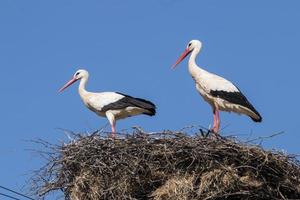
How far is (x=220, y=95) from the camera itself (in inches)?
516

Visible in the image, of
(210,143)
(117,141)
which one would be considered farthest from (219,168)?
(117,141)

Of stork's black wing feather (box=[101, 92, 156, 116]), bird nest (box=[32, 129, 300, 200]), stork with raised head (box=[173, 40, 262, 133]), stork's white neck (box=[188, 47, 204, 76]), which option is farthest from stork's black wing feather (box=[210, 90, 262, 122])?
bird nest (box=[32, 129, 300, 200])

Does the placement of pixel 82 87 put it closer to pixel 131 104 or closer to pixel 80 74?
pixel 80 74

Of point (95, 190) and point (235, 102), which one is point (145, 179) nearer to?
point (95, 190)

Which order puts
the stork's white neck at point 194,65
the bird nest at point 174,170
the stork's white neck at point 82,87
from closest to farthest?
the bird nest at point 174,170, the stork's white neck at point 194,65, the stork's white neck at point 82,87

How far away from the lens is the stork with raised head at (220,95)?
13.1 m

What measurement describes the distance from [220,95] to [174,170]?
233 centimetres

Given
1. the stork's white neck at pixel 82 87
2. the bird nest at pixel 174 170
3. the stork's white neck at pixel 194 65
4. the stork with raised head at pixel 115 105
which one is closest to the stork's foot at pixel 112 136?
the bird nest at pixel 174 170

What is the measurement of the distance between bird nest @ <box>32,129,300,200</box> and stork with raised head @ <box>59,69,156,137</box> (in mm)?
2227

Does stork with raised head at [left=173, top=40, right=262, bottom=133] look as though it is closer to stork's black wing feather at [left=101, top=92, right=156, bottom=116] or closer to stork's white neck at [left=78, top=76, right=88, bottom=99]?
stork's black wing feather at [left=101, top=92, right=156, bottom=116]

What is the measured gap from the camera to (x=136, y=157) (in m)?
11.0

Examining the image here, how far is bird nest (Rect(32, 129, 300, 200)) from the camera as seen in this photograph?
35.7 ft

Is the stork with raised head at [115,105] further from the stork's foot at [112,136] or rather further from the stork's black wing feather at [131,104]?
the stork's foot at [112,136]

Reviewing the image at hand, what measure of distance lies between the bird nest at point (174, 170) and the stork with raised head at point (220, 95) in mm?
2024
